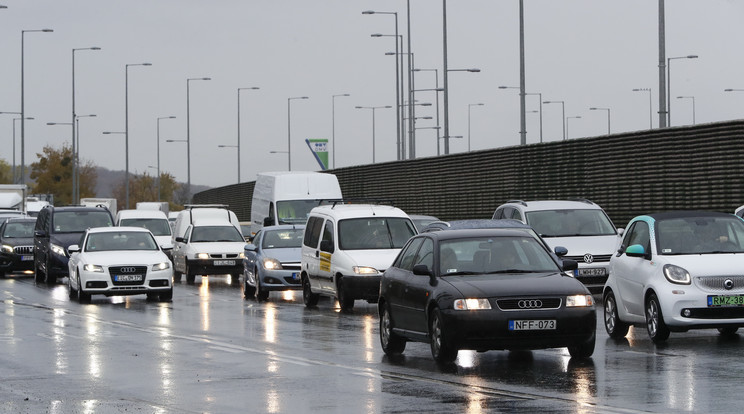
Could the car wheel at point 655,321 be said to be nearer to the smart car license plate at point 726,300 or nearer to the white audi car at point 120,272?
the smart car license plate at point 726,300

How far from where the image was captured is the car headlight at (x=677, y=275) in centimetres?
1753

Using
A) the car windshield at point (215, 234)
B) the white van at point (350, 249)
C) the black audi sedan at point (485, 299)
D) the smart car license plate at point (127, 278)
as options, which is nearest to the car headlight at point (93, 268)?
the smart car license plate at point (127, 278)

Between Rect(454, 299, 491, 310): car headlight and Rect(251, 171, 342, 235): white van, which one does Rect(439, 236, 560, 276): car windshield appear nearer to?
Rect(454, 299, 491, 310): car headlight

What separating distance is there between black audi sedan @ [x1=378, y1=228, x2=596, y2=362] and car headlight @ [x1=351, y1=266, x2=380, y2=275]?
318 inches

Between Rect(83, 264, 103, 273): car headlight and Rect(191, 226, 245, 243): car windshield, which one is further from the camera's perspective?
Rect(191, 226, 245, 243): car windshield

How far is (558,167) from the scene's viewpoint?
44.5m

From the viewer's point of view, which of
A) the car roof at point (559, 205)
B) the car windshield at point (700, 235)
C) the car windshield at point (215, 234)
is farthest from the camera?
the car windshield at point (215, 234)

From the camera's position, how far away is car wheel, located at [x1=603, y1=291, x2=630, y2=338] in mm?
19016

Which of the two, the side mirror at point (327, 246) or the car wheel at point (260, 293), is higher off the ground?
the side mirror at point (327, 246)

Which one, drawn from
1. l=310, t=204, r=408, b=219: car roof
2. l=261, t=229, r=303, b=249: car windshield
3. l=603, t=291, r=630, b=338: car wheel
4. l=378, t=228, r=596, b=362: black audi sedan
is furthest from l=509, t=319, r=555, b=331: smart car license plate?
l=261, t=229, r=303, b=249: car windshield

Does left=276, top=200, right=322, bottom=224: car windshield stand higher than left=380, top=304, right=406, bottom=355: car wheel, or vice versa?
left=276, top=200, right=322, bottom=224: car windshield

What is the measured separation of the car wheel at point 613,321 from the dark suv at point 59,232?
21321mm

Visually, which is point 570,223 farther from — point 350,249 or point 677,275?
point 677,275

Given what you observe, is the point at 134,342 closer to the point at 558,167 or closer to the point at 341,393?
the point at 341,393
